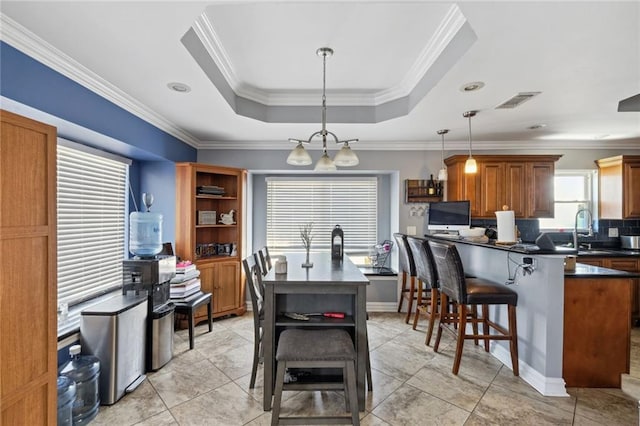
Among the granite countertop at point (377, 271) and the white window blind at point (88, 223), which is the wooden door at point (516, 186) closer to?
the granite countertop at point (377, 271)

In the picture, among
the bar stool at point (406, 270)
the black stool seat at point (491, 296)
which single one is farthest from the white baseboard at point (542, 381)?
the bar stool at point (406, 270)

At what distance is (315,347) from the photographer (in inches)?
72.4

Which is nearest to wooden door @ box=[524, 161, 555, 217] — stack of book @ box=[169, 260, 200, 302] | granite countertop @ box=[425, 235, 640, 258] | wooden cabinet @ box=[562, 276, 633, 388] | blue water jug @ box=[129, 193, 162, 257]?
granite countertop @ box=[425, 235, 640, 258]

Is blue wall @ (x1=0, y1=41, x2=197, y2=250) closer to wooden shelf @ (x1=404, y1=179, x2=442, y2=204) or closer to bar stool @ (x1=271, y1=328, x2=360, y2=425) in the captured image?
bar stool @ (x1=271, y1=328, x2=360, y2=425)

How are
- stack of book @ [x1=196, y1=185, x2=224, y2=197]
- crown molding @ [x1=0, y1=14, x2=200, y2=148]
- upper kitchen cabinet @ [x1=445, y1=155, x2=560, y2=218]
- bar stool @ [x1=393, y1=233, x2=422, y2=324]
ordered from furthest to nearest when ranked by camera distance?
upper kitchen cabinet @ [x1=445, y1=155, x2=560, y2=218], stack of book @ [x1=196, y1=185, x2=224, y2=197], bar stool @ [x1=393, y1=233, x2=422, y2=324], crown molding @ [x1=0, y1=14, x2=200, y2=148]

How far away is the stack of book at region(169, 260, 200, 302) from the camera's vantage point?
3066 millimetres

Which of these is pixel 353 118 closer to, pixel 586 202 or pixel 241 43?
pixel 241 43

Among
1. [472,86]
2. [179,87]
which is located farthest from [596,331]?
[179,87]

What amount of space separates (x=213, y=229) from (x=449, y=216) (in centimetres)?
313

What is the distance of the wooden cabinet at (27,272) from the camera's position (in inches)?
51.7

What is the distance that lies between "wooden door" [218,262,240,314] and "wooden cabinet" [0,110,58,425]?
2239mm

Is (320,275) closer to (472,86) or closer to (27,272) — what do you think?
(27,272)

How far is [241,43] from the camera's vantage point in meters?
2.16

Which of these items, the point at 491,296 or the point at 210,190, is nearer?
the point at 491,296
